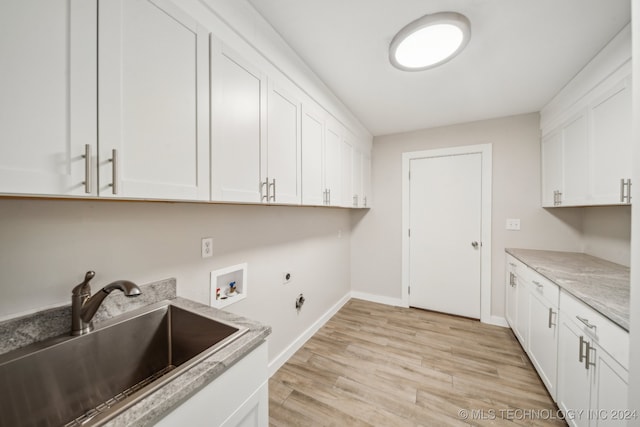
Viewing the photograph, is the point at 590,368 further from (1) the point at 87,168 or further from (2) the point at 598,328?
(1) the point at 87,168

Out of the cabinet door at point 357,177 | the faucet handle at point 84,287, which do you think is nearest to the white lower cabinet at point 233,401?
the faucet handle at point 84,287

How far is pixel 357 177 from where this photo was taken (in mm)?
2844

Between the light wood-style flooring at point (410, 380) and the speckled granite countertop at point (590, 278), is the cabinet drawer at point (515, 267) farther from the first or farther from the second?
the light wood-style flooring at point (410, 380)

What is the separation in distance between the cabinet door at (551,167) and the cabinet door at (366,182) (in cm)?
186

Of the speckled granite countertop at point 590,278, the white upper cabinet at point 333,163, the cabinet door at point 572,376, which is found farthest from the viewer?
the white upper cabinet at point 333,163

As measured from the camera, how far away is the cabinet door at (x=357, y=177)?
107 inches

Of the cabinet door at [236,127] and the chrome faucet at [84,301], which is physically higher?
the cabinet door at [236,127]

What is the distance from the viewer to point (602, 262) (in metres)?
1.95

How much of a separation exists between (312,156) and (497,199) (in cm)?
231

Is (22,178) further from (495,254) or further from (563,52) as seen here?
(495,254)

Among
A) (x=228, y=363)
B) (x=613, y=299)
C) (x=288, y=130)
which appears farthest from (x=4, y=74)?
(x=613, y=299)

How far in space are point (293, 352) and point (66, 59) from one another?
231cm

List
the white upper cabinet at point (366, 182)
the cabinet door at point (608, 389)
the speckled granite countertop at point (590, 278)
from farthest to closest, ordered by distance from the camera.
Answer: the white upper cabinet at point (366, 182), the speckled granite countertop at point (590, 278), the cabinet door at point (608, 389)

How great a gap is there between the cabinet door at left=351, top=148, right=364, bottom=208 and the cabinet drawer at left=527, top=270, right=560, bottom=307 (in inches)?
66.9
